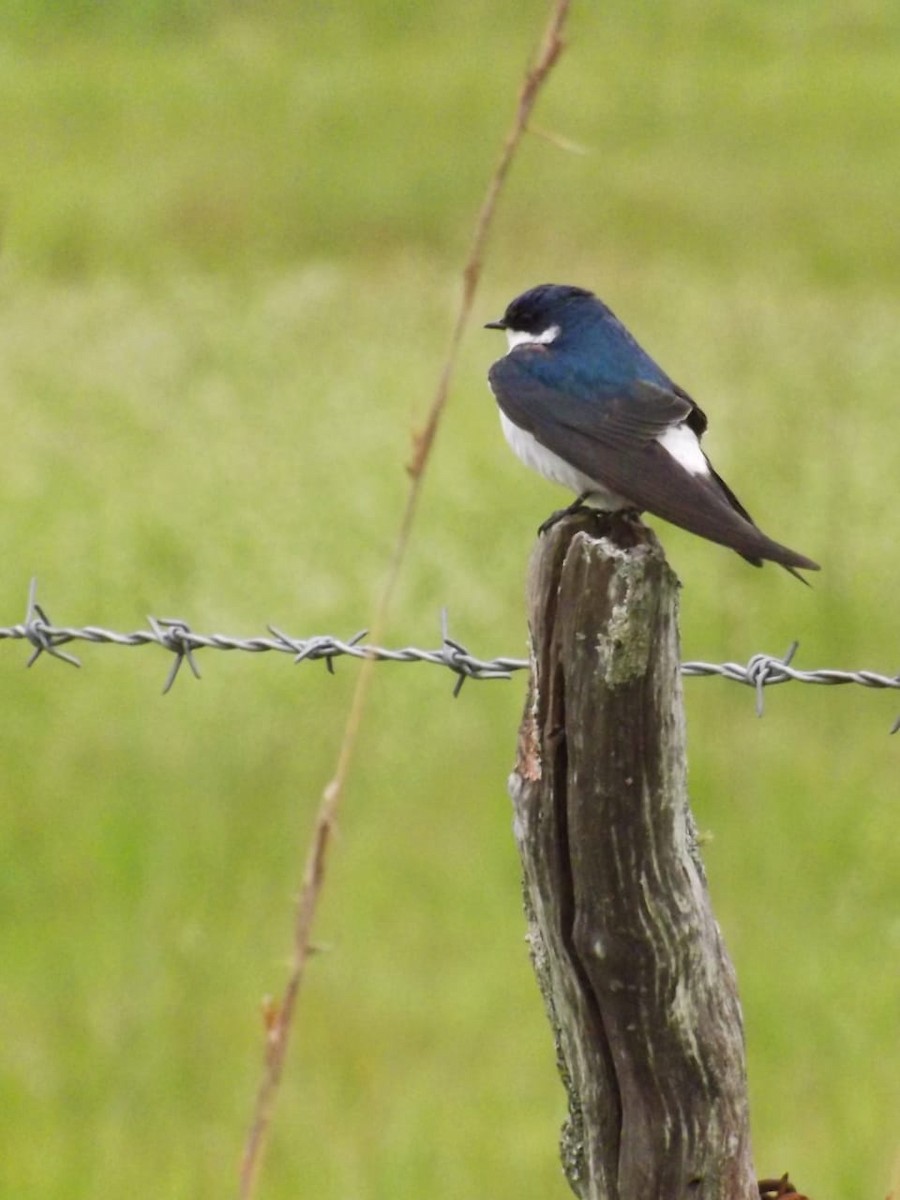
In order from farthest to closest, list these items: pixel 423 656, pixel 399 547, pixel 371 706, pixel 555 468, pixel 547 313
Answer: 1. pixel 371 706
2. pixel 547 313
3. pixel 555 468
4. pixel 423 656
5. pixel 399 547

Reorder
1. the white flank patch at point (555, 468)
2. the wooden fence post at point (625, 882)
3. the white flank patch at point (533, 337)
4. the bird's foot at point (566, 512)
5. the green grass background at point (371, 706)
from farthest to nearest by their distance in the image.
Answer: the green grass background at point (371, 706) < the white flank patch at point (533, 337) < the white flank patch at point (555, 468) < the bird's foot at point (566, 512) < the wooden fence post at point (625, 882)

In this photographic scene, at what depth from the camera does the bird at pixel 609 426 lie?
326 cm

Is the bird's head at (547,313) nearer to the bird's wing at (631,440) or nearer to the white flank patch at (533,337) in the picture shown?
the white flank patch at (533,337)

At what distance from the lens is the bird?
326 centimetres

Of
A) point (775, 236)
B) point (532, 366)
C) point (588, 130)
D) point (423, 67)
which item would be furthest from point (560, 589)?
point (423, 67)

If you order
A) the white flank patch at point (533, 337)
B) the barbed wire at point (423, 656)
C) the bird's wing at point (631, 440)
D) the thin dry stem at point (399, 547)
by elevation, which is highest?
the white flank patch at point (533, 337)

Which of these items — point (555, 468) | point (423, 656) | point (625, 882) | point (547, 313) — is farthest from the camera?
point (547, 313)

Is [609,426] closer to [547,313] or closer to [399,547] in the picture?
[547,313]

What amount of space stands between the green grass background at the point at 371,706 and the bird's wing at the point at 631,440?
3.78 ft

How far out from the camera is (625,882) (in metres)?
2.44

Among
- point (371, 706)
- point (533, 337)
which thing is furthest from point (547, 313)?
point (371, 706)

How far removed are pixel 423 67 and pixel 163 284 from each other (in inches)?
519

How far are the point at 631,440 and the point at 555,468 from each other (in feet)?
0.66

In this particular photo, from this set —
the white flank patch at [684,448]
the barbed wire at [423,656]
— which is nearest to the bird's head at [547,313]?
the white flank patch at [684,448]
